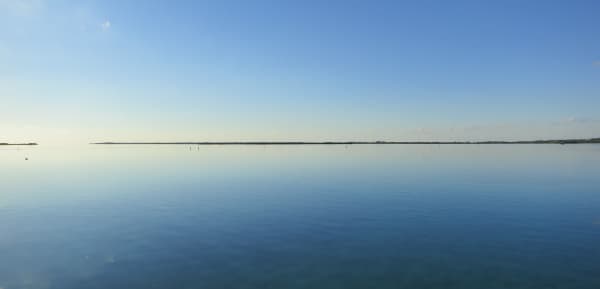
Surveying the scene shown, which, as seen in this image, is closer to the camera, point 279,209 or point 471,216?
point 471,216

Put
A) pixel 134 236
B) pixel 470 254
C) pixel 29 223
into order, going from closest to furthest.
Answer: pixel 470 254 < pixel 134 236 < pixel 29 223

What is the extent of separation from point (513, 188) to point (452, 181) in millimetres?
7834

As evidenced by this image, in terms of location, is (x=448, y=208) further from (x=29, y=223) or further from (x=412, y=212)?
(x=29, y=223)

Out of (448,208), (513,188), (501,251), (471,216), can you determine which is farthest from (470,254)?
(513,188)

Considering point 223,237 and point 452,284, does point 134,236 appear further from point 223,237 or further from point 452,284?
point 452,284

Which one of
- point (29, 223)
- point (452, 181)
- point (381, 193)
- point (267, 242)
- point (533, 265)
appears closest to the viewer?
point (533, 265)

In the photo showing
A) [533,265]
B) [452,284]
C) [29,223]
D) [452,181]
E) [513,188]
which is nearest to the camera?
[452,284]

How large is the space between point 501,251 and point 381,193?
1938cm

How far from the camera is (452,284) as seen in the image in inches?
547

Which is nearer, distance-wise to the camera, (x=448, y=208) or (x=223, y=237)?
(x=223, y=237)

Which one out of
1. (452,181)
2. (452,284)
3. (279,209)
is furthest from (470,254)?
(452,181)

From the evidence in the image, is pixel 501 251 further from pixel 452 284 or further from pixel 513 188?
pixel 513 188

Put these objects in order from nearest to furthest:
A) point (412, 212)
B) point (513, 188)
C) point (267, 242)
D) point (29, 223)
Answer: point (267, 242), point (29, 223), point (412, 212), point (513, 188)

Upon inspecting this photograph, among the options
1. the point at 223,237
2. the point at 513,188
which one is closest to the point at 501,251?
the point at 223,237
